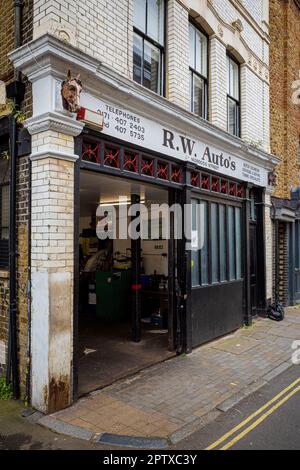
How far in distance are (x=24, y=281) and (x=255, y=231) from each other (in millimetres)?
7591

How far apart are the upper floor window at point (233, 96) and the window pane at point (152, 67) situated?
2993mm

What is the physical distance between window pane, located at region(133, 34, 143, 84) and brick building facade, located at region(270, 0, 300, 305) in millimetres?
6458

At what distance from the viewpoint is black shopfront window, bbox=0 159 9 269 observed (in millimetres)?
5737

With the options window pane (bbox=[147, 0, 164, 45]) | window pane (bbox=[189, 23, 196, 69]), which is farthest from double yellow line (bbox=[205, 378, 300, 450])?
window pane (bbox=[189, 23, 196, 69])

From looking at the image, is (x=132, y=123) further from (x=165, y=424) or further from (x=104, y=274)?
(x=104, y=274)

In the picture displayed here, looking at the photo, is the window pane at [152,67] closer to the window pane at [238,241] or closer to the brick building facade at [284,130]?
the window pane at [238,241]

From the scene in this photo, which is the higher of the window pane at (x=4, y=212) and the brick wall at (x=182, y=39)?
the brick wall at (x=182, y=39)

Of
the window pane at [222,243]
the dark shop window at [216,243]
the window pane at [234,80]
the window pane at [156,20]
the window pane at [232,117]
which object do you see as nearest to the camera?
the window pane at [156,20]

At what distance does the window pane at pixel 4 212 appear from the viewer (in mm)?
5768

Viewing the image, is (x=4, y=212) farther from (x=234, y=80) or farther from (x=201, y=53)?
(x=234, y=80)

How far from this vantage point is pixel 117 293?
1034cm

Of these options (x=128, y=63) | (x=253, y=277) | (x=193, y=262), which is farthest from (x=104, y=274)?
(x=128, y=63)

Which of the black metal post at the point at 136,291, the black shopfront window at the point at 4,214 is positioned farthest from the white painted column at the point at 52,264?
the black metal post at the point at 136,291

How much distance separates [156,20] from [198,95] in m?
1.90
